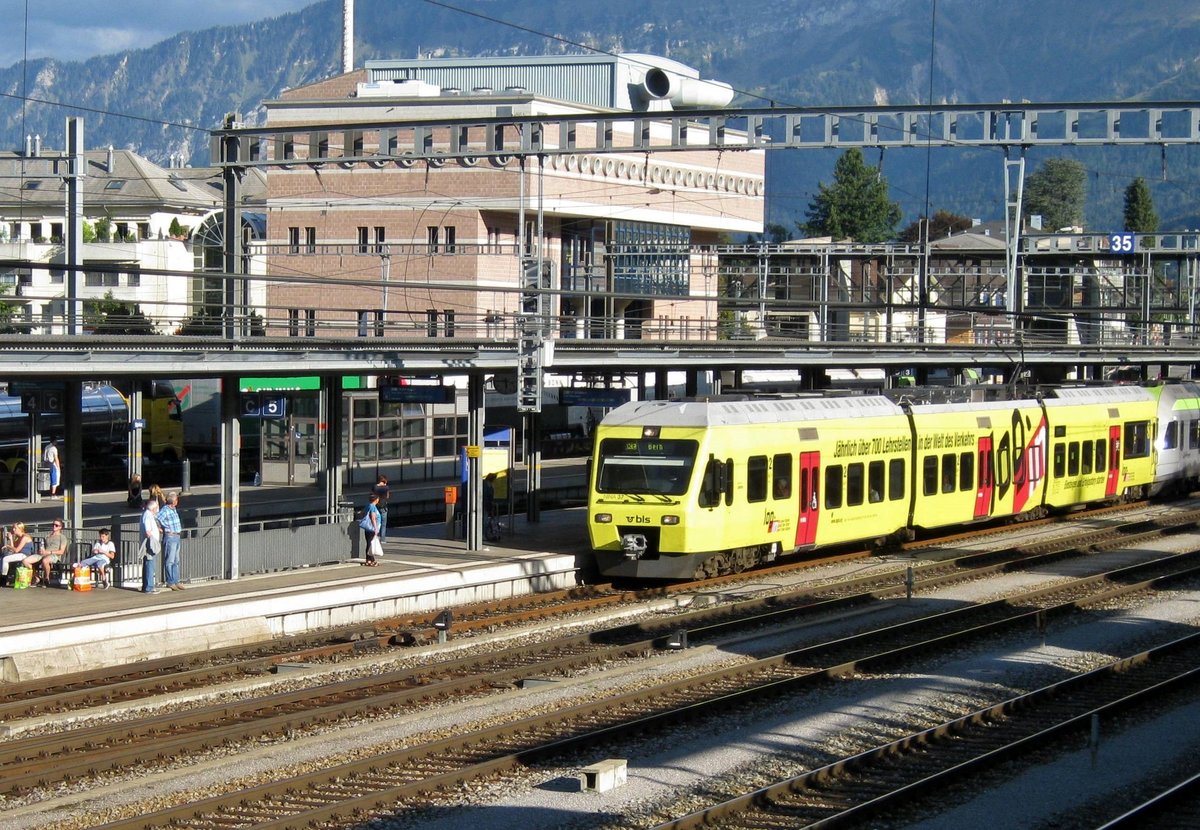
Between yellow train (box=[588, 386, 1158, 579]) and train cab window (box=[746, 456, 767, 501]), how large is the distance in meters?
0.02

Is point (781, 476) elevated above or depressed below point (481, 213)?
below

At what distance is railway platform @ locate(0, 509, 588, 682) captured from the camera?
1745cm

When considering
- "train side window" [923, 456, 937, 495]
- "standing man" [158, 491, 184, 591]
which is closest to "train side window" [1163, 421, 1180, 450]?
"train side window" [923, 456, 937, 495]

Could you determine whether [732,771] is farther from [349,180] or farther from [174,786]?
[349,180]

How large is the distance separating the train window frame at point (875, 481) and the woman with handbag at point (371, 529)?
845 centimetres

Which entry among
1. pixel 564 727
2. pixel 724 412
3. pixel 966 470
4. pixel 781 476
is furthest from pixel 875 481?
pixel 564 727

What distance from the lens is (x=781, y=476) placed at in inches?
944

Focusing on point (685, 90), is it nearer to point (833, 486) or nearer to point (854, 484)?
point (854, 484)

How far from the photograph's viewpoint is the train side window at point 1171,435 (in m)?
37.6

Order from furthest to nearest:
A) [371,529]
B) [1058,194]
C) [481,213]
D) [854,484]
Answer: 1. [1058,194]
2. [481,213]
3. [854,484]
4. [371,529]

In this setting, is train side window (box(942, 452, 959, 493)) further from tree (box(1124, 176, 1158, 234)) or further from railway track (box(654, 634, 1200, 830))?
tree (box(1124, 176, 1158, 234))

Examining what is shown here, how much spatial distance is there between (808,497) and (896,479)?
3.03m

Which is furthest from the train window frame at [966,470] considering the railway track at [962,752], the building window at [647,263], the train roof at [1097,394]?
the building window at [647,263]

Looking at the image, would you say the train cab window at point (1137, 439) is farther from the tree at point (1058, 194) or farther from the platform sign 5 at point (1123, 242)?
the tree at point (1058, 194)
